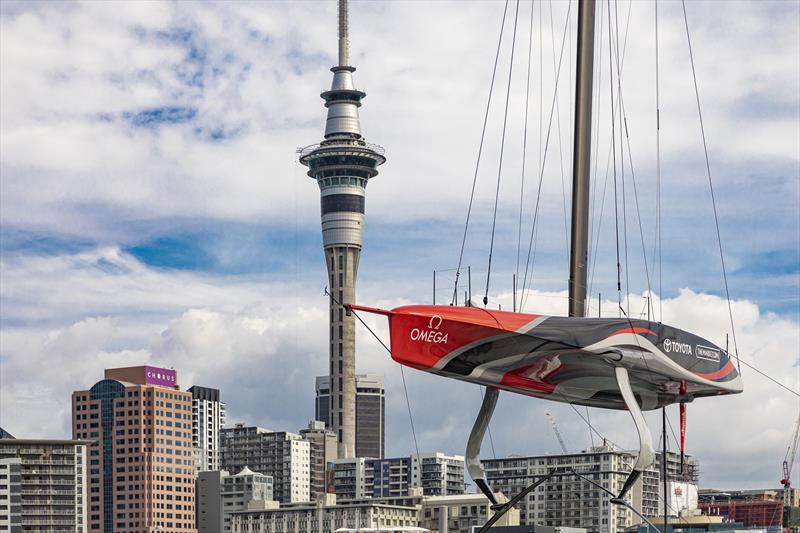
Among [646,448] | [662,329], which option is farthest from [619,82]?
[646,448]

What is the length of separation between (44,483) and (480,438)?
150744 millimetres

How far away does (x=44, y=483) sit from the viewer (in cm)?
16950

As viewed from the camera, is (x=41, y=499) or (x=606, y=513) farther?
(x=606, y=513)

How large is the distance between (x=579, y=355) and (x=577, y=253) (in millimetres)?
3843

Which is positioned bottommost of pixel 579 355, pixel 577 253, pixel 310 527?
pixel 310 527

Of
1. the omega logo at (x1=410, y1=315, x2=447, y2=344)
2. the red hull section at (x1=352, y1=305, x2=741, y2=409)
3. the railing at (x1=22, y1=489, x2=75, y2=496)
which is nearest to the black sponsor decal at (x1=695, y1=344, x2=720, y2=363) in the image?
the red hull section at (x1=352, y1=305, x2=741, y2=409)

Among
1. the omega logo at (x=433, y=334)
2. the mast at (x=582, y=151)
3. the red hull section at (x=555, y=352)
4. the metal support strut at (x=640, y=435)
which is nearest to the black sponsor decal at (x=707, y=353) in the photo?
the red hull section at (x=555, y=352)

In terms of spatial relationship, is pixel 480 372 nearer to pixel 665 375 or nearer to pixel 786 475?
pixel 665 375

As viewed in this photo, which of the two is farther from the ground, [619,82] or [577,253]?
[619,82]

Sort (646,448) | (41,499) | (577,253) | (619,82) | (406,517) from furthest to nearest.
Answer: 1. (406,517)
2. (41,499)
3. (619,82)
4. (577,253)
5. (646,448)

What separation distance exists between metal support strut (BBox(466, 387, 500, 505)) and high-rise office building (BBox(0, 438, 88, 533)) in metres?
145

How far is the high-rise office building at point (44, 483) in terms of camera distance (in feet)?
537

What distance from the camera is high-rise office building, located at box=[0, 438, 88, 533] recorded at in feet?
537

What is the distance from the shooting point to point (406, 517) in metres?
191
